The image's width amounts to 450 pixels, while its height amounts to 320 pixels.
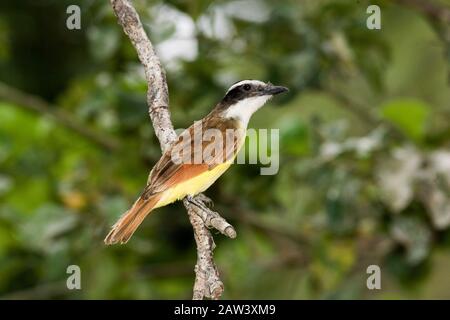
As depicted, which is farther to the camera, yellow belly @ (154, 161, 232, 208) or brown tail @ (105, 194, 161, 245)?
yellow belly @ (154, 161, 232, 208)

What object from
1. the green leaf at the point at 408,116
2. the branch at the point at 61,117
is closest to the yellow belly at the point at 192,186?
the green leaf at the point at 408,116

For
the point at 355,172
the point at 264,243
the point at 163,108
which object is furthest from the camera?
the point at 264,243

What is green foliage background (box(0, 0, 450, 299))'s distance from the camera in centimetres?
412

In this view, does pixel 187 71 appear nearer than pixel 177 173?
No

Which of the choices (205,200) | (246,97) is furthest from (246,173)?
(205,200)

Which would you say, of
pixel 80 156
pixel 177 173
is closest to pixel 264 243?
pixel 80 156

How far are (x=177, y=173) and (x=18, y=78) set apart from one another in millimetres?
3764

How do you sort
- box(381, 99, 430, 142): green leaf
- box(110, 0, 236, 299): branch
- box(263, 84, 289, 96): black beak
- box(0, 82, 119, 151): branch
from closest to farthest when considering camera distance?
box(110, 0, 236, 299): branch < box(263, 84, 289, 96): black beak < box(381, 99, 430, 142): green leaf < box(0, 82, 119, 151): branch

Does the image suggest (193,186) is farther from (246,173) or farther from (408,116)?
(246,173)

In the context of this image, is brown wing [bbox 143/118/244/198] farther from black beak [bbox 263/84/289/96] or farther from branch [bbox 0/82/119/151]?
branch [bbox 0/82/119/151]

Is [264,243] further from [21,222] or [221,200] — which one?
[21,222]

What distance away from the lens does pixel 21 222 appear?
4.60 m

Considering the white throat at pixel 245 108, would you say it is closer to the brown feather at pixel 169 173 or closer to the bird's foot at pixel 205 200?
the brown feather at pixel 169 173

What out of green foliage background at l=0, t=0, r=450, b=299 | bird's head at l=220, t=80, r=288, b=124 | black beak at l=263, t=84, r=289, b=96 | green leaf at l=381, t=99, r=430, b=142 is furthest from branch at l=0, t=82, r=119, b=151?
black beak at l=263, t=84, r=289, b=96
